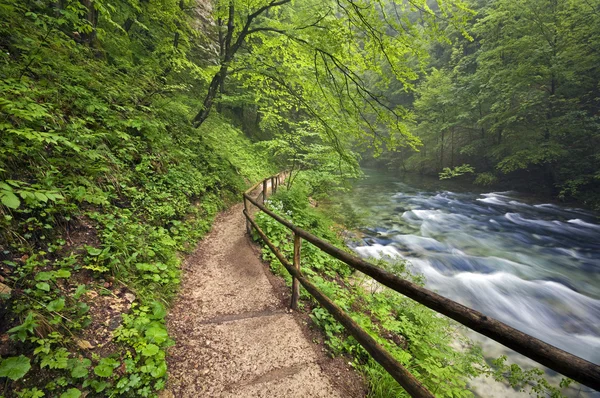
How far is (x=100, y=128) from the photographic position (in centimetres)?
526

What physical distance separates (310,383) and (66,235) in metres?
3.56

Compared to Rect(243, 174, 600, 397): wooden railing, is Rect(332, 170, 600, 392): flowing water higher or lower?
lower

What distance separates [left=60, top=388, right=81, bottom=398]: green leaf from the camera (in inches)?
81.6

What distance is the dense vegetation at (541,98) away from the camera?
1502 centimetres

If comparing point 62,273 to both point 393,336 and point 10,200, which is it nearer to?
point 10,200

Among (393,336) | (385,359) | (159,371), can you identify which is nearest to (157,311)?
(159,371)

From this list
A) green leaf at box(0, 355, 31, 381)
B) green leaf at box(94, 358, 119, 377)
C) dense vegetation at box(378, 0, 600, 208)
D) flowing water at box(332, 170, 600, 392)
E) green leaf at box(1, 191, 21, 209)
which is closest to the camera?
green leaf at box(0, 355, 31, 381)

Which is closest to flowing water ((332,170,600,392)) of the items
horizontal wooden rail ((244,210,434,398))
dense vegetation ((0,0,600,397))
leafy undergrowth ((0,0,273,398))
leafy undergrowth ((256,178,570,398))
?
leafy undergrowth ((256,178,570,398))

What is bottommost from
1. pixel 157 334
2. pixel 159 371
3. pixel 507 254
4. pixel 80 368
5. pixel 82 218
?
pixel 507 254

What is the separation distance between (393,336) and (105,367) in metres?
3.94

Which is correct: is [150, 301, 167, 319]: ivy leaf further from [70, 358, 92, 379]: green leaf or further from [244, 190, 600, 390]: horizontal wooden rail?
[244, 190, 600, 390]: horizontal wooden rail

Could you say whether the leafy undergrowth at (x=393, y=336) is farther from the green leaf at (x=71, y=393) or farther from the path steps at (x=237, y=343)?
→ the green leaf at (x=71, y=393)

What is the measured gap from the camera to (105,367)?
239 centimetres

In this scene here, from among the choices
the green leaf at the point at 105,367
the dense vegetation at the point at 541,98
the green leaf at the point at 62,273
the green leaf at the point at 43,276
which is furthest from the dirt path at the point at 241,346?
the dense vegetation at the point at 541,98
